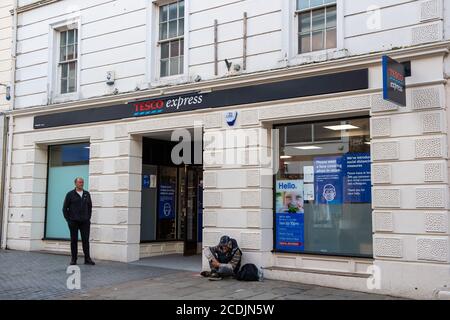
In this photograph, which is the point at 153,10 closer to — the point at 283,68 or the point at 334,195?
the point at 283,68

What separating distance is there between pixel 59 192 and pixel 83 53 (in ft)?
12.7

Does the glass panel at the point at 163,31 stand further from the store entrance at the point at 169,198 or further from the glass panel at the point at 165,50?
the store entrance at the point at 169,198

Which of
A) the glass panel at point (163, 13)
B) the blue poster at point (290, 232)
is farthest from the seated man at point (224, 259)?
the glass panel at point (163, 13)

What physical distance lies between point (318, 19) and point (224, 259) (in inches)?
200

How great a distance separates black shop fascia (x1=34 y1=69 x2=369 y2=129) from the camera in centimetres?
980

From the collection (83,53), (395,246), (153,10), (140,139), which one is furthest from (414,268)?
(83,53)

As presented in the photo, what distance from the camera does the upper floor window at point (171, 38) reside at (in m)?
12.5

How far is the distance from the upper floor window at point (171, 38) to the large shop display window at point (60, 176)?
10.9ft

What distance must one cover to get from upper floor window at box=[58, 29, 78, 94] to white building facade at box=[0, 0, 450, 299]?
0.04 m

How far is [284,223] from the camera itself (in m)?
10.7

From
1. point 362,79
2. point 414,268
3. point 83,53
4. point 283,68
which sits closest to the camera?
point 414,268

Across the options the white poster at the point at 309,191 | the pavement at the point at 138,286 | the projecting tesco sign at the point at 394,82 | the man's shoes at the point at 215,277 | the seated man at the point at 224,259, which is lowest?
the pavement at the point at 138,286

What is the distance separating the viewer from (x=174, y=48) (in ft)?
41.4

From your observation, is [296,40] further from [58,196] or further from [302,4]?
[58,196]
